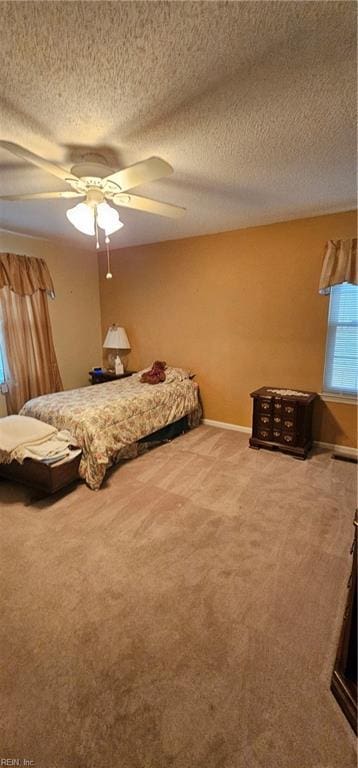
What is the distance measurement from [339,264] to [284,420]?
4.94 ft

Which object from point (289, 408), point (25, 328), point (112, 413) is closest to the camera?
point (112, 413)

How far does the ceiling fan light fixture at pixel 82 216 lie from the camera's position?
1.90 metres

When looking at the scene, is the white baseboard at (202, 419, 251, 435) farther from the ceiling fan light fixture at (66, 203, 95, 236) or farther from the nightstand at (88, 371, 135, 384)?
the ceiling fan light fixture at (66, 203, 95, 236)

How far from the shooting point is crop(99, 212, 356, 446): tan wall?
Result: 3123mm

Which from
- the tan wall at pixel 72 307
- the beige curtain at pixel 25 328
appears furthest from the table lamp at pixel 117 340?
the beige curtain at pixel 25 328

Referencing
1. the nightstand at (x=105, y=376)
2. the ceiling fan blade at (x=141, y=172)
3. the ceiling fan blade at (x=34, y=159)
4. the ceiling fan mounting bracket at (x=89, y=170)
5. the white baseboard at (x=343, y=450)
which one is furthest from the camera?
the nightstand at (x=105, y=376)

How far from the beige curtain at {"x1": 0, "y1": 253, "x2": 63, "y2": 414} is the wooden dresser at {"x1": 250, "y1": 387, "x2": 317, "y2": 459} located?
2.58 meters

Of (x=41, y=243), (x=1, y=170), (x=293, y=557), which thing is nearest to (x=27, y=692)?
(x=293, y=557)

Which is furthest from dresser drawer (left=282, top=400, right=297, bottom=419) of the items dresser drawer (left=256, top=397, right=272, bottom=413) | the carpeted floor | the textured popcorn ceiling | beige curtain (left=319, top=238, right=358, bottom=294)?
the textured popcorn ceiling

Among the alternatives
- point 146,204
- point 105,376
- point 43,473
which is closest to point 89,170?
point 146,204

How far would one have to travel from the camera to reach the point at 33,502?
2393 mm

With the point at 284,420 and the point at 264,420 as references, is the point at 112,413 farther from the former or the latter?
the point at 284,420

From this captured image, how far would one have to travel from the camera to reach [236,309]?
3.58 metres

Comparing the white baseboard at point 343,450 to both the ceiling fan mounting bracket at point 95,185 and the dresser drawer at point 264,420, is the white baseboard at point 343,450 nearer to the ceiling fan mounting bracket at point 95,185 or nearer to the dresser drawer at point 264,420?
the dresser drawer at point 264,420
